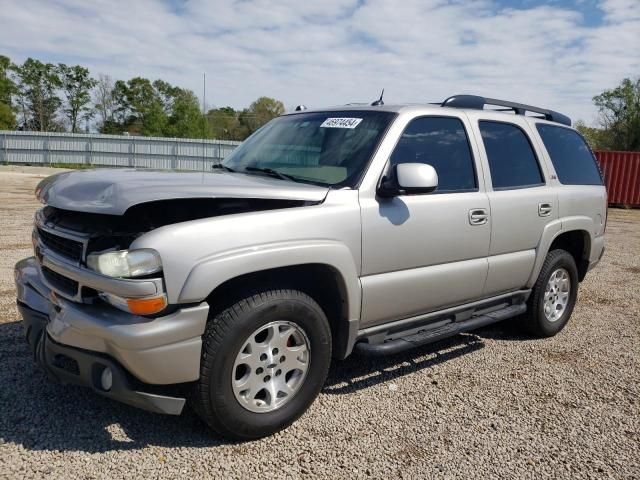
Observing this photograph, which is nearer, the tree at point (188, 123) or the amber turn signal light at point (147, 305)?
the amber turn signal light at point (147, 305)

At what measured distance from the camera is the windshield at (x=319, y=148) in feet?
11.0

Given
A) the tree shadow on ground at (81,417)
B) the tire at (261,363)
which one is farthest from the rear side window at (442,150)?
the tree shadow on ground at (81,417)

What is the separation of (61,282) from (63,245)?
0.20 m

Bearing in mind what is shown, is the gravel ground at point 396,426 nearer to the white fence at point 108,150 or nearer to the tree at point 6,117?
the white fence at point 108,150

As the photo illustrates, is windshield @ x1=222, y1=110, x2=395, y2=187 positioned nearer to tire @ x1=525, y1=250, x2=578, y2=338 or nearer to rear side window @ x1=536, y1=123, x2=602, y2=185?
rear side window @ x1=536, y1=123, x2=602, y2=185

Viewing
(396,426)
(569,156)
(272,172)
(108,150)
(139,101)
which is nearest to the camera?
(396,426)

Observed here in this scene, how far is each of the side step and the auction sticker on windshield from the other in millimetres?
1455

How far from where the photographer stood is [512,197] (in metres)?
4.14

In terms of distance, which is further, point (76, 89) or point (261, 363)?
point (76, 89)

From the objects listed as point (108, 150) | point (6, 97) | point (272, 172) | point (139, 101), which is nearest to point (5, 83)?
point (6, 97)

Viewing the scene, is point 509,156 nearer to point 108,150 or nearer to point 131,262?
point 131,262

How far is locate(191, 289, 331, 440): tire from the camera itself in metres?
2.64

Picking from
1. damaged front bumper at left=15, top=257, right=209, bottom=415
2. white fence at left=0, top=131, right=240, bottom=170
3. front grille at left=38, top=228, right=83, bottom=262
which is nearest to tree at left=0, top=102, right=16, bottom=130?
white fence at left=0, top=131, right=240, bottom=170

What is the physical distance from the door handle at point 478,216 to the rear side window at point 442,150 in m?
0.17
